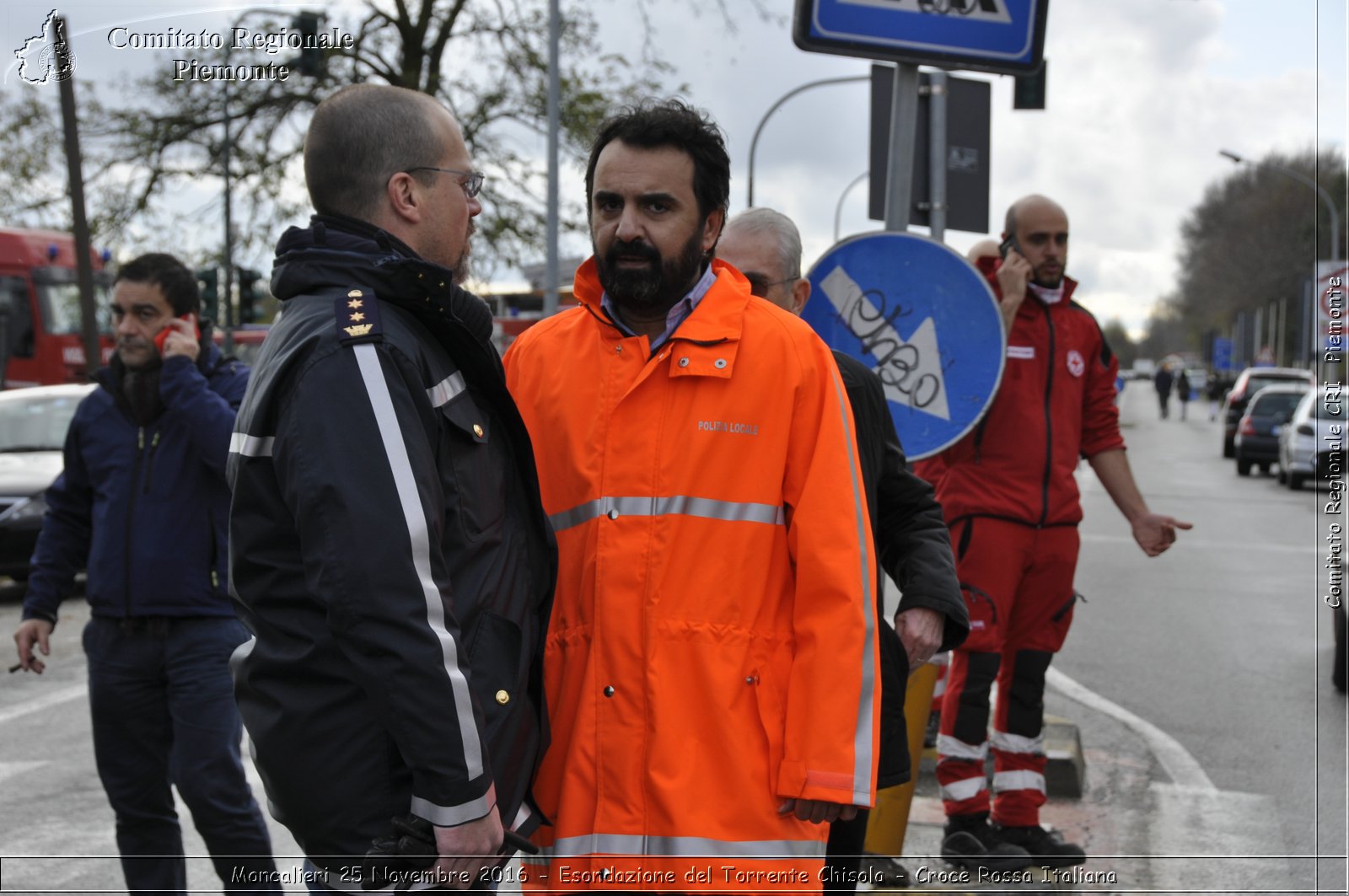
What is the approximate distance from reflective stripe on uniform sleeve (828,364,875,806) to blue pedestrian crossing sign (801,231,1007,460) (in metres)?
1.74

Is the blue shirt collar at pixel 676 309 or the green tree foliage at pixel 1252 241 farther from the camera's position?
the green tree foliage at pixel 1252 241

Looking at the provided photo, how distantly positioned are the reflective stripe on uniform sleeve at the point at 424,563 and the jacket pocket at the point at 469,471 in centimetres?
14

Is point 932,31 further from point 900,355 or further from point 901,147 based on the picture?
point 900,355

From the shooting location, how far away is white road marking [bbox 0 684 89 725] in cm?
759

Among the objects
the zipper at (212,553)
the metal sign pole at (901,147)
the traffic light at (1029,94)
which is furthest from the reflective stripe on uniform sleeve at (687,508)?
the traffic light at (1029,94)

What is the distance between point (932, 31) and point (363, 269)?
2.49m

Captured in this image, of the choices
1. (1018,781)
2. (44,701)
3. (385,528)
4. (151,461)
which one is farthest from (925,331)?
(44,701)

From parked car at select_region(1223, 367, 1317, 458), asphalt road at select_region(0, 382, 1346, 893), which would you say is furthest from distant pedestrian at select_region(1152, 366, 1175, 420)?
asphalt road at select_region(0, 382, 1346, 893)

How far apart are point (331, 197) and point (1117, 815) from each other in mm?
4427

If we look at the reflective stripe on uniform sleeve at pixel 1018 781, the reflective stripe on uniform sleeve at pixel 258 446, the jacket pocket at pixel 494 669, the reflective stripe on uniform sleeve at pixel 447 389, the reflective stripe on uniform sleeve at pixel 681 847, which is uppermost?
the reflective stripe on uniform sleeve at pixel 447 389

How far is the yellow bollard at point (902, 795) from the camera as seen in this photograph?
4.19 metres

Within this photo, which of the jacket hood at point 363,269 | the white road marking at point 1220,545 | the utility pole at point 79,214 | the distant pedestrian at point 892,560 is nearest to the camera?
the jacket hood at point 363,269

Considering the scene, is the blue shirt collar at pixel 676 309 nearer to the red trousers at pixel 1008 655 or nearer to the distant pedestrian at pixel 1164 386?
the red trousers at pixel 1008 655

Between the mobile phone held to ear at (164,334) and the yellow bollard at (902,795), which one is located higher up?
the mobile phone held to ear at (164,334)
